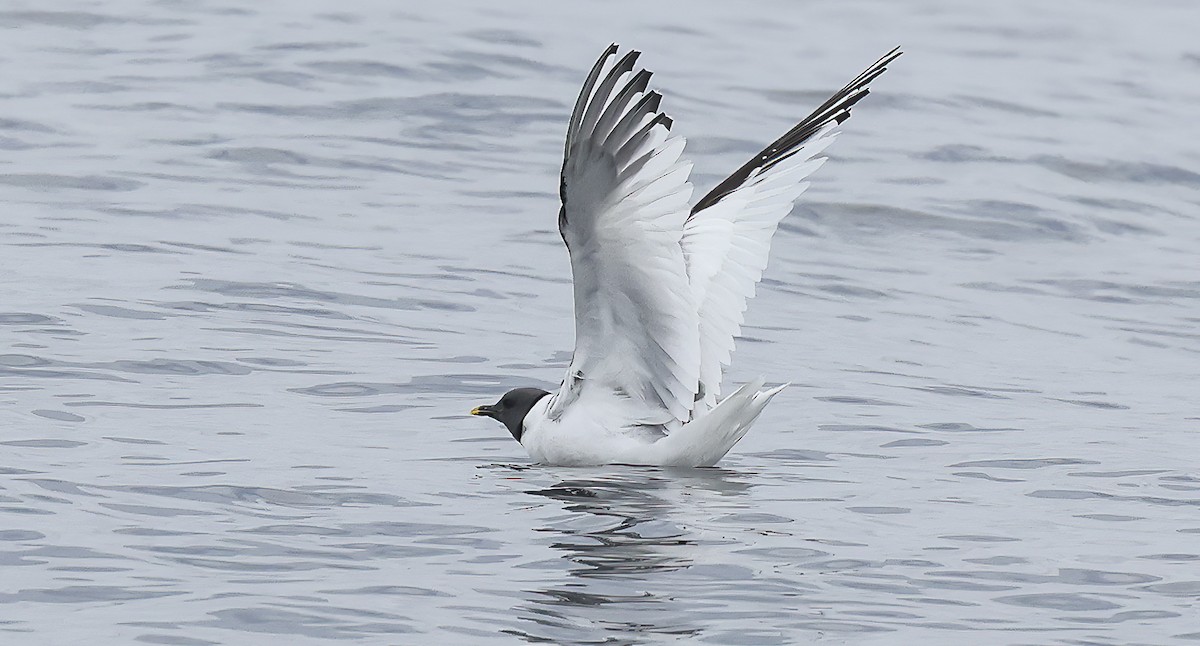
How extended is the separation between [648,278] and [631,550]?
1445 millimetres

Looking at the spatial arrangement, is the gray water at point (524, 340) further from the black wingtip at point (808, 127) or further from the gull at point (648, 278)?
the black wingtip at point (808, 127)

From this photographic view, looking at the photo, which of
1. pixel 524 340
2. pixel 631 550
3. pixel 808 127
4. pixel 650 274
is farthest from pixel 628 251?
pixel 524 340

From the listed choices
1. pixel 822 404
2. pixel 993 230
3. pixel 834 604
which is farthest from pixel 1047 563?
pixel 993 230

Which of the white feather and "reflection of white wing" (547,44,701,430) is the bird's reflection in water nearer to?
the white feather

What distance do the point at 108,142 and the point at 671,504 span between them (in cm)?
1001

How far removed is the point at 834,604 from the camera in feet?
21.6

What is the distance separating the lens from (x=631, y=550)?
7.24m

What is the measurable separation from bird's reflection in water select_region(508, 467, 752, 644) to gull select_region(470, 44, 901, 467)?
269 mm

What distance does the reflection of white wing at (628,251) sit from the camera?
7664 mm

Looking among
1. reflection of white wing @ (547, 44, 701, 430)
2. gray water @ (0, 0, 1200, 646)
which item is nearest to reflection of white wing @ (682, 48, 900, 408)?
reflection of white wing @ (547, 44, 701, 430)

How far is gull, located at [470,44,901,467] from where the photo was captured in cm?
771

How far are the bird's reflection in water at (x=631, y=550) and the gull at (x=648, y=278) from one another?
27 centimetres

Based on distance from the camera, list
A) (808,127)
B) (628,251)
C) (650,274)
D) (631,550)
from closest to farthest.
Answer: (631,550)
(628,251)
(650,274)
(808,127)

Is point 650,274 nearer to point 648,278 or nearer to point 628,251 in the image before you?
point 648,278
